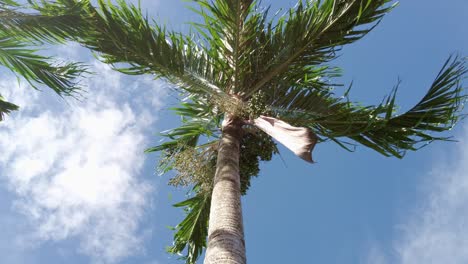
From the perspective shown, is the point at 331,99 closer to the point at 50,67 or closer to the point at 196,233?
the point at 196,233

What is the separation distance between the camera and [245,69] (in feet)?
19.5

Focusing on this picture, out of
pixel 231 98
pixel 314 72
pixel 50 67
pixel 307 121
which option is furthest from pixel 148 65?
pixel 314 72

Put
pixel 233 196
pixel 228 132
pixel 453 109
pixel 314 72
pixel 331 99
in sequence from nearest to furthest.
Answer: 1. pixel 233 196
2. pixel 453 109
3. pixel 228 132
4. pixel 331 99
5. pixel 314 72

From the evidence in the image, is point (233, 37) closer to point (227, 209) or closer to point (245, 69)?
point (245, 69)

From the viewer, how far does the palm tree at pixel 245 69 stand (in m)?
5.19

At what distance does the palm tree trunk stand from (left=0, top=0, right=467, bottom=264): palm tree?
21 millimetres

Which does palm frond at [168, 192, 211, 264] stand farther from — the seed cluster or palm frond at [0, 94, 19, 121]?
palm frond at [0, 94, 19, 121]

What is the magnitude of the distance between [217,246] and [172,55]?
274 cm

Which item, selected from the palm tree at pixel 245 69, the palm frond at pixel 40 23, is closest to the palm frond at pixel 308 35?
the palm tree at pixel 245 69

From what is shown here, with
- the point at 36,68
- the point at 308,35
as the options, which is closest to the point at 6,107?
the point at 36,68

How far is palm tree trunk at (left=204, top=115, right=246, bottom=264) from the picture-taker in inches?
150

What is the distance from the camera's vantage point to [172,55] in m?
5.74

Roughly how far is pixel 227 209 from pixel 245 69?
2.20 m

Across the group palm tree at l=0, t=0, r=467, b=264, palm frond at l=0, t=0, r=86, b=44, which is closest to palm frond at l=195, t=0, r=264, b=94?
palm tree at l=0, t=0, r=467, b=264
